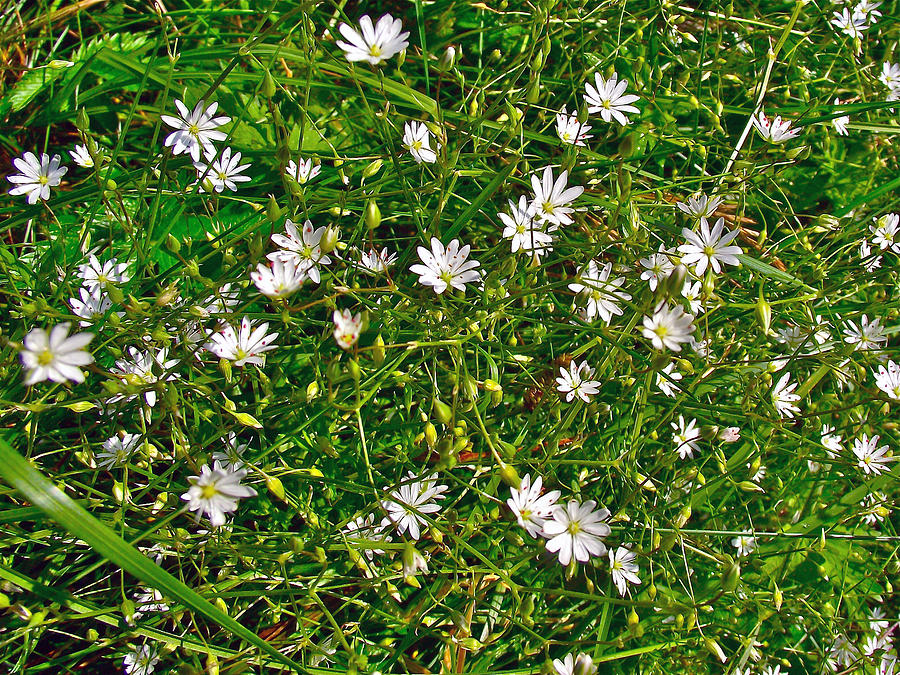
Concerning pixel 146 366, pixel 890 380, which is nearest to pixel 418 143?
pixel 146 366

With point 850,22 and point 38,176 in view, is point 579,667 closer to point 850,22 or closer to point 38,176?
point 38,176

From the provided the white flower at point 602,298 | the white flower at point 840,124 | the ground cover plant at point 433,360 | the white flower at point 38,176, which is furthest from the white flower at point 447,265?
the white flower at point 840,124

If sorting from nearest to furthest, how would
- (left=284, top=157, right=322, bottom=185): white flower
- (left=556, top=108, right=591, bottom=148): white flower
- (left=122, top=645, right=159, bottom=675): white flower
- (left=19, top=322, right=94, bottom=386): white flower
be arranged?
(left=19, top=322, right=94, bottom=386): white flower → (left=122, top=645, right=159, bottom=675): white flower → (left=284, top=157, right=322, bottom=185): white flower → (left=556, top=108, right=591, bottom=148): white flower

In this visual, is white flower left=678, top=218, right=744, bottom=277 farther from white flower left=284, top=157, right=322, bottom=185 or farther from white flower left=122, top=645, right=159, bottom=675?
white flower left=122, top=645, right=159, bottom=675

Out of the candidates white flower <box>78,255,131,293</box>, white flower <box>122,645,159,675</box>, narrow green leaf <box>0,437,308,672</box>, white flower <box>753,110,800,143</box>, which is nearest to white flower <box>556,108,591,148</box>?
white flower <box>753,110,800,143</box>

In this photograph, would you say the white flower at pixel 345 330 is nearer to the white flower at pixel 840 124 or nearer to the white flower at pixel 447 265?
the white flower at pixel 447 265

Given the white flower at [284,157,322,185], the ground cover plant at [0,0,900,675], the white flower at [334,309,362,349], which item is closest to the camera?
the white flower at [334,309,362,349]
